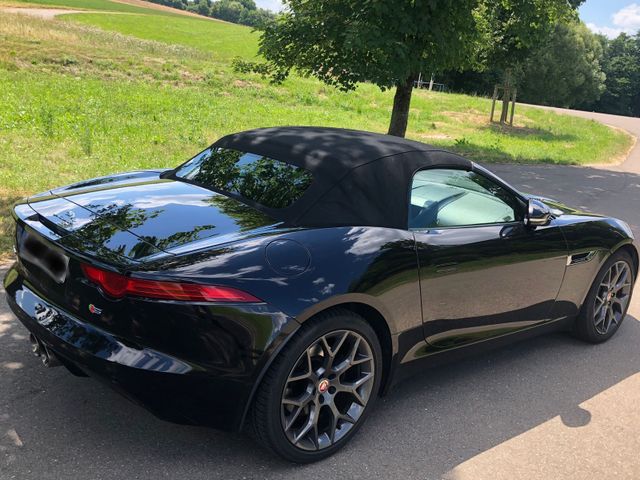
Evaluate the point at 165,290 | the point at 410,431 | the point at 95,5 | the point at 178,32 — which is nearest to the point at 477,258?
the point at 410,431

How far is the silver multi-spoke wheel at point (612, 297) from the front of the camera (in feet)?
15.1

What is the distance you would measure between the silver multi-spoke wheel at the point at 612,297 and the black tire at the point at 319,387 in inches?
93.0

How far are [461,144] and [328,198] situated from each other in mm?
15150

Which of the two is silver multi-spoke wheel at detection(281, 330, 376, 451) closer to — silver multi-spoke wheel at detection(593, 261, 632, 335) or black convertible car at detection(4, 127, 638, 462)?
black convertible car at detection(4, 127, 638, 462)

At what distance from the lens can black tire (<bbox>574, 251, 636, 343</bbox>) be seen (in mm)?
4496

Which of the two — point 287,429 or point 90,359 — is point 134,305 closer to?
point 90,359

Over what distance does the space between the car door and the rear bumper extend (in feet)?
3.87

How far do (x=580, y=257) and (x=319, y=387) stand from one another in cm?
237

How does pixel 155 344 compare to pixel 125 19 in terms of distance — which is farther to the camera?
pixel 125 19

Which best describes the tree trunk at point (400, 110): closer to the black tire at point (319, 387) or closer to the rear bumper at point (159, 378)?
the black tire at point (319, 387)

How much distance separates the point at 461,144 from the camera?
17484 millimetres

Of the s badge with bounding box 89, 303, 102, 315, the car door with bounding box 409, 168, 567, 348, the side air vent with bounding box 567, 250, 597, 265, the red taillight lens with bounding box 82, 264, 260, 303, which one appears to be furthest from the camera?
the side air vent with bounding box 567, 250, 597, 265

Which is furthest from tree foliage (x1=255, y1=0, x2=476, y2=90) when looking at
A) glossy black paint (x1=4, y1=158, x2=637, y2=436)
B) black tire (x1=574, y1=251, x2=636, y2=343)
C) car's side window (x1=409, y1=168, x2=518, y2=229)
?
glossy black paint (x1=4, y1=158, x2=637, y2=436)

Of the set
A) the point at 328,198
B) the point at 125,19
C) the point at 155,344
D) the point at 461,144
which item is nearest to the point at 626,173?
the point at 461,144
